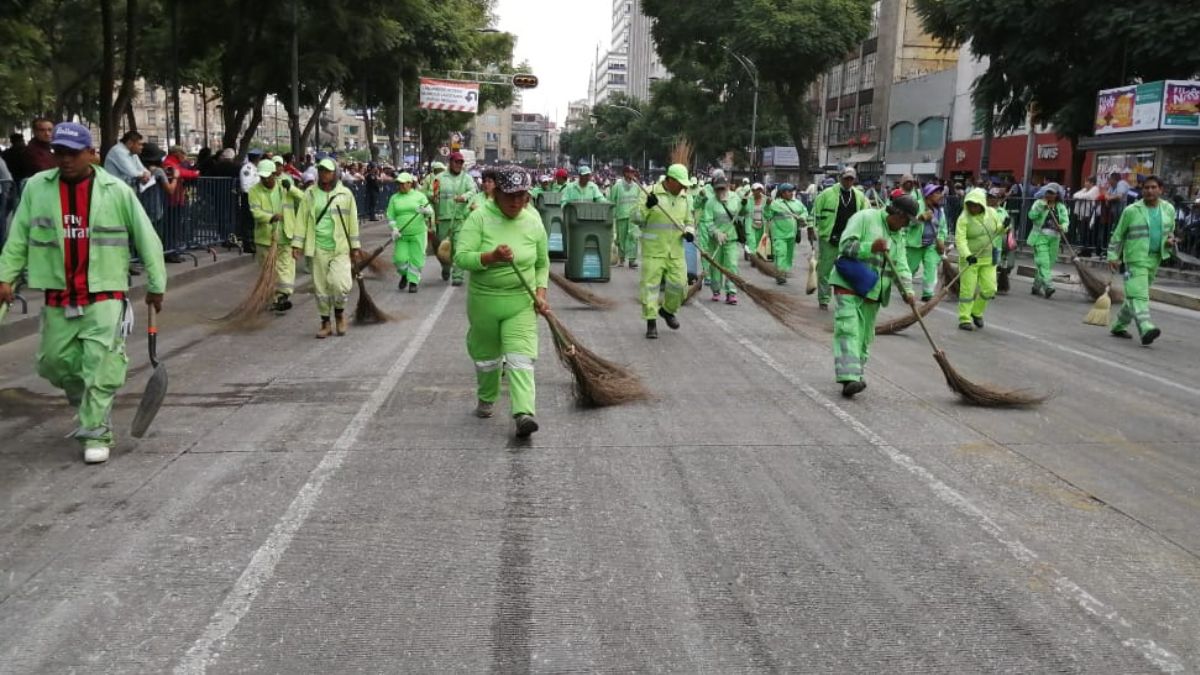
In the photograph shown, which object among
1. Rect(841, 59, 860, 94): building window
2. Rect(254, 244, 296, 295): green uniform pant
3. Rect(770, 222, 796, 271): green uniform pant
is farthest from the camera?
Rect(841, 59, 860, 94): building window

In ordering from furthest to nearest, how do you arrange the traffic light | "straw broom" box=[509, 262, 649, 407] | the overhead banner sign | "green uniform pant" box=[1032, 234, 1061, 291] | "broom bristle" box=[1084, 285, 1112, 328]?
the traffic light < the overhead banner sign < "green uniform pant" box=[1032, 234, 1061, 291] < "broom bristle" box=[1084, 285, 1112, 328] < "straw broom" box=[509, 262, 649, 407]

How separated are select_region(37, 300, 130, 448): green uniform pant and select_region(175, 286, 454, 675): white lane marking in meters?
1.24

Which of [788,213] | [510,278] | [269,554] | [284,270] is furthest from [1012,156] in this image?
[269,554]

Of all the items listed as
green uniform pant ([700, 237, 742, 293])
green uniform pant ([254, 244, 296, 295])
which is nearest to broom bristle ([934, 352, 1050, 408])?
green uniform pant ([700, 237, 742, 293])

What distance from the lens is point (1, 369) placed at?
901 centimetres

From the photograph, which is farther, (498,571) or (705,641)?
(498,571)

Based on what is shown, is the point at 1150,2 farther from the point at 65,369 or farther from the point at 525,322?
the point at 65,369

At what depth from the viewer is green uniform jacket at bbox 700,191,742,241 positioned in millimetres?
13727

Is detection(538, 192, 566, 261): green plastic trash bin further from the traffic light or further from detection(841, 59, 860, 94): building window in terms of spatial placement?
detection(841, 59, 860, 94): building window

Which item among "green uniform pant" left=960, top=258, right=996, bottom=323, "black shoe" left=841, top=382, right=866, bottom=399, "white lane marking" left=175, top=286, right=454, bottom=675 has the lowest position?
"white lane marking" left=175, top=286, right=454, bottom=675

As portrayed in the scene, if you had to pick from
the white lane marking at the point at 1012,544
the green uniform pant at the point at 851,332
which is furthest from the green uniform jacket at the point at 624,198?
the white lane marking at the point at 1012,544

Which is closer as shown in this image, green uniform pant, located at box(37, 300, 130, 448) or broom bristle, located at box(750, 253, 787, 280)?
green uniform pant, located at box(37, 300, 130, 448)

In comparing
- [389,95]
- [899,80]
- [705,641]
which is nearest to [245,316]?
[705,641]

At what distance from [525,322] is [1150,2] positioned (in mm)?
21696
